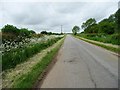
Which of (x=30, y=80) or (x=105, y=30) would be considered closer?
(x=30, y=80)

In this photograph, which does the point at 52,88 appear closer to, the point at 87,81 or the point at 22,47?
the point at 87,81

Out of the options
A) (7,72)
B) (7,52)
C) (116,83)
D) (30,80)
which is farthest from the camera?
(7,52)

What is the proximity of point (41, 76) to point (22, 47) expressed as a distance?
6581 mm

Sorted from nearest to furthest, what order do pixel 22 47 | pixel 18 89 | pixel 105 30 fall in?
1. pixel 18 89
2. pixel 22 47
3. pixel 105 30

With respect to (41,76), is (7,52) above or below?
above

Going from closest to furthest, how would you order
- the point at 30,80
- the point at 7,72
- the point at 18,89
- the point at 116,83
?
1. the point at 18,89
2. the point at 116,83
3. the point at 30,80
4. the point at 7,72

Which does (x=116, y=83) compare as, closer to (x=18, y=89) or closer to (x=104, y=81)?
(x=104, y=81)

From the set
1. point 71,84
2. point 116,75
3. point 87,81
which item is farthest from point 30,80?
point 116,75

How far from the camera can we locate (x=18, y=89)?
7254mm

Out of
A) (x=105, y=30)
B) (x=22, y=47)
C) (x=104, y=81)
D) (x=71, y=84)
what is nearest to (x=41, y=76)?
(x=71, y=84)

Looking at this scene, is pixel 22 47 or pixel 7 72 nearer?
pixel 7 72

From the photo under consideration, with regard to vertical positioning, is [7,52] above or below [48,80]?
above

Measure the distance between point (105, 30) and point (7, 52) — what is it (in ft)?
212

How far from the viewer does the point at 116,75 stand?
9352 millimetres
